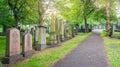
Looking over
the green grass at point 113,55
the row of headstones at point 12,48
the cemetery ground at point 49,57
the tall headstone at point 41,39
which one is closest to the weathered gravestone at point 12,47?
the row of headstones at point 12,48

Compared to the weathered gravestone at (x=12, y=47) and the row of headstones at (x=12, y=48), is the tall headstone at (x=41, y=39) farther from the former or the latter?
the weathered gravestone at (x=12, y=47)

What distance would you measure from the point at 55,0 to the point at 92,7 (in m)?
18.4

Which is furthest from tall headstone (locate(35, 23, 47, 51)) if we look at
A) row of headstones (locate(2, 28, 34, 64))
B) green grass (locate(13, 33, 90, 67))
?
row of headstones (locate(2, 28, 34, 64))

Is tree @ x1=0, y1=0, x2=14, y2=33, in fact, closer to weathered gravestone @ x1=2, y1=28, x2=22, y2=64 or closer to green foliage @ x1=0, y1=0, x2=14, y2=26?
green foliage @ x1=0, y1=0, x2=14, y2=26

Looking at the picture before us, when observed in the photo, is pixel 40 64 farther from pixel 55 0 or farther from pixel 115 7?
pixel 115 7

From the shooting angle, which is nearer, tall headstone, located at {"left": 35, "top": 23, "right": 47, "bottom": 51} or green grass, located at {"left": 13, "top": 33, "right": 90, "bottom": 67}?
green grass, located at {"left": 13, "top": 33, "right": 90, "bottom": 67}

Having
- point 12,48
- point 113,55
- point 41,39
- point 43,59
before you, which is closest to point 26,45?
point 12,48

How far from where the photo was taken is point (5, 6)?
32281 millimetres

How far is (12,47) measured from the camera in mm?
12359

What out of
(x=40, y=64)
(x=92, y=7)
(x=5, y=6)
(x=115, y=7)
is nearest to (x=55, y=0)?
(x=5, y=6)

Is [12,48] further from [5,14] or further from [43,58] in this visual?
[5,14]

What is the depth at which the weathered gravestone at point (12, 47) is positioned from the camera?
11.8 m

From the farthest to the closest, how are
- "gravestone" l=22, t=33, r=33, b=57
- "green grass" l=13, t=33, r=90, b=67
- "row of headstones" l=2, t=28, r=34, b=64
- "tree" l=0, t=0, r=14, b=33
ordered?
"tree" l=0, t=0, r=14, b=33 < "gravestone" l=22, t=33, r=33, b=57 < "row of headstones" l=2, t=28, r=34, b=64 < "green grass" l=13, t=33, r=90, b=67

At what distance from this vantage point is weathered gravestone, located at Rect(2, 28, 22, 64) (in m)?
11.8
